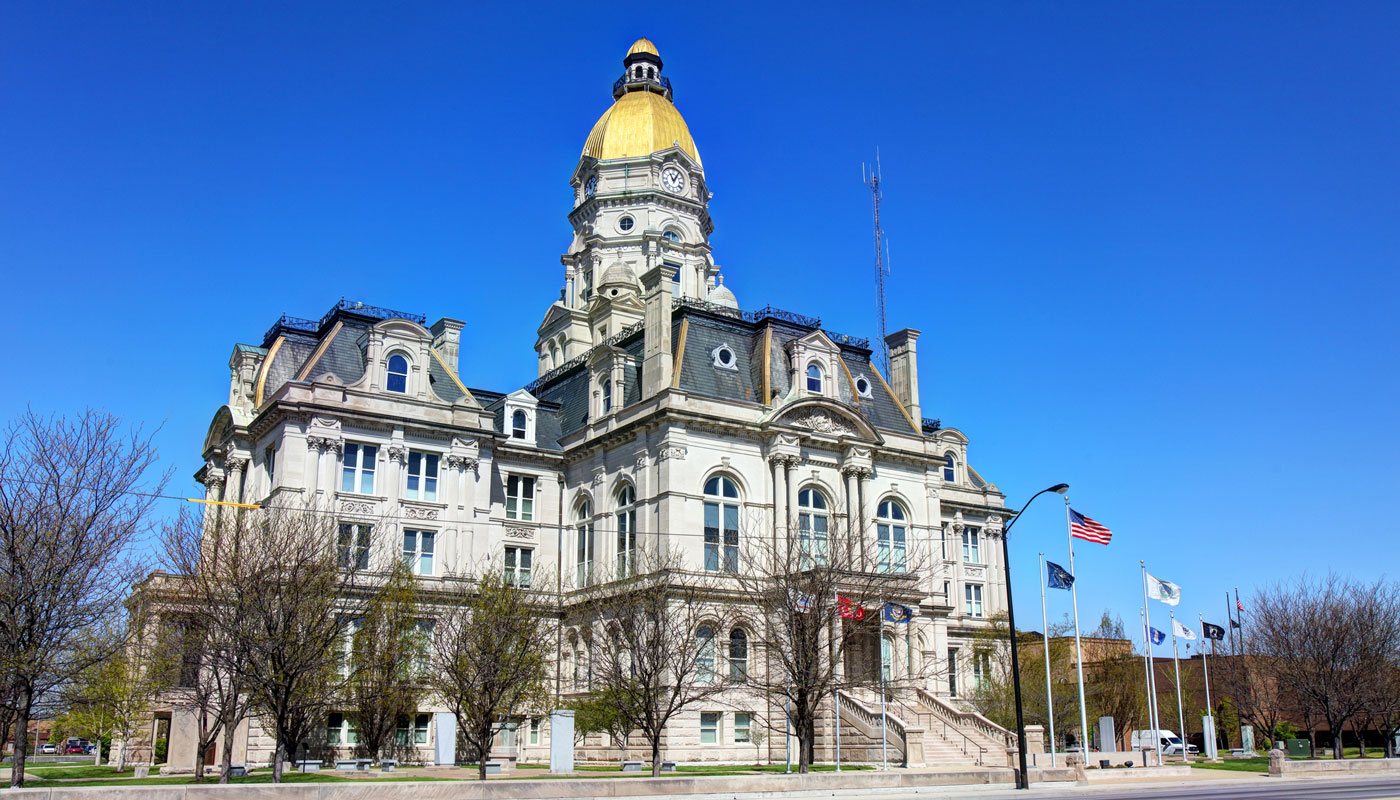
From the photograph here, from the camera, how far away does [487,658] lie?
40.3 metres

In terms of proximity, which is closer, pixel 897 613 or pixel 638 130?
pixel 897 613

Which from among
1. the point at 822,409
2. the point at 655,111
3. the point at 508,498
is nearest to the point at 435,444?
the point at 508,498

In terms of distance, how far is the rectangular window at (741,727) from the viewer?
164 feet

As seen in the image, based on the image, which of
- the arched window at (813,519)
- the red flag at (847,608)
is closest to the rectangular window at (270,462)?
the arched window at (813,519)

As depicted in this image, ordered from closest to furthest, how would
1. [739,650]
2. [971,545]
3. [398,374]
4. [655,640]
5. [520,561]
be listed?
[655,640] → [739,650] → [398,374] → [520,561] → [971,545]

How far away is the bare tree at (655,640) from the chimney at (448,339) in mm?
13693

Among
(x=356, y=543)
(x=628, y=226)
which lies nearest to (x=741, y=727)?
(x=356, y=543)

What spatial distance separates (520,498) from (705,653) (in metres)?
13.7

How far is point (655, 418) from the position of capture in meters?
52.0

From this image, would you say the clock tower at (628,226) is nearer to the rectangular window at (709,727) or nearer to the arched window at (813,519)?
the arched window at (813,519)

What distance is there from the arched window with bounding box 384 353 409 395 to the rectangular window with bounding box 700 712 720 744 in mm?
19527

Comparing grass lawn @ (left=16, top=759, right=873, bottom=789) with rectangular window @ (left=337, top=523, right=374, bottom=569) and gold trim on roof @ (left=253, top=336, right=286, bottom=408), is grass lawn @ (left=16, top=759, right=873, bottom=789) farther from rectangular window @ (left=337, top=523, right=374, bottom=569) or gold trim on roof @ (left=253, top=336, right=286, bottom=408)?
gold trim on roof @ (left=253, top=336, right=286, bottom=408)

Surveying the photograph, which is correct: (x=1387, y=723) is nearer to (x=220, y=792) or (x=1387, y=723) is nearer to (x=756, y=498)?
(x=756, y=498)

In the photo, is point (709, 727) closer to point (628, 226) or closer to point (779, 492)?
point (779, 492)
